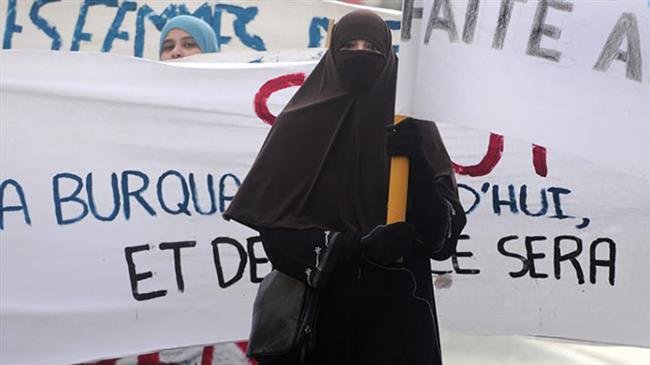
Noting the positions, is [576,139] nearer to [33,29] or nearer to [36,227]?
[36,227]

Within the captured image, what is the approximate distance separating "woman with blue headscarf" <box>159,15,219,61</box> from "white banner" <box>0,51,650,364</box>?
83 centimetres

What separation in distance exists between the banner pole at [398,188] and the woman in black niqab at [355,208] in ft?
0.11

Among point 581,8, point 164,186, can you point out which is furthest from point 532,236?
point 581,8

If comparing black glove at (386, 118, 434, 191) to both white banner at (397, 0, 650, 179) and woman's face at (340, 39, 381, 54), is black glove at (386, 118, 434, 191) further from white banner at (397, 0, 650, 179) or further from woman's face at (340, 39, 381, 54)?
woman's face at (340, 39, 381, 54)

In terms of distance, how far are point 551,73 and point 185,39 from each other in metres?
2.70

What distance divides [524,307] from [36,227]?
1.70 meters

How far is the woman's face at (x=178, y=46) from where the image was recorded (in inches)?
222

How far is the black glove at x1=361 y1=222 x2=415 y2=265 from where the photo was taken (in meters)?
3.35

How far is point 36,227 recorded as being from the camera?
184 inches

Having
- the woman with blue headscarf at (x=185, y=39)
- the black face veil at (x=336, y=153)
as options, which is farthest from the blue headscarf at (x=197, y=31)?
the black face veil at (x=336, y=153)

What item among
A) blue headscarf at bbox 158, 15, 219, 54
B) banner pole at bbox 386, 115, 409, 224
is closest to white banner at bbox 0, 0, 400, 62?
blue headscarf at bbox 158, 15, 219, 54

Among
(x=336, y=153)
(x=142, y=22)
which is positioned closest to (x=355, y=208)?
(x=336, y=153)

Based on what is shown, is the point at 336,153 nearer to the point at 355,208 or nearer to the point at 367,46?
the point at 355,208

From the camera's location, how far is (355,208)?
140 inches
